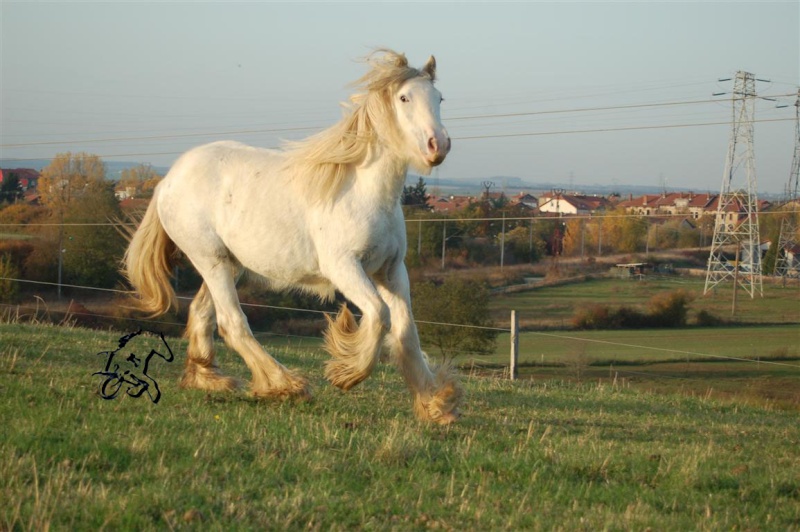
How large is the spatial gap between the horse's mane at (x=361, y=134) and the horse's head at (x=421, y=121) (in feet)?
→ 0.21

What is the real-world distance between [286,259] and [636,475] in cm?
308

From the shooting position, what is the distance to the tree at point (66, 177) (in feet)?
109

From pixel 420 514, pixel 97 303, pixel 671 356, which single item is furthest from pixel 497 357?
pixel 420 514

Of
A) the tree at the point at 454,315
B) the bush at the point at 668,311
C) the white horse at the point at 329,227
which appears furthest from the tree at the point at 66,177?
the bush at the point at 668,311

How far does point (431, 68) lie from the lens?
21.6 ft

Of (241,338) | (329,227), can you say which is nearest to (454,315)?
(241,338)

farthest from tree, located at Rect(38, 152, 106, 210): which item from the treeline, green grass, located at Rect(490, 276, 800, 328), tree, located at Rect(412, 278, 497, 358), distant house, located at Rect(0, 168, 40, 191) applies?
green grass, located at Rect(490, 276, 800, 328)

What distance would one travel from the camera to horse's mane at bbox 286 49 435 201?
6.47 meters

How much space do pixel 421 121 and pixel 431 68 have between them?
0.58 metres

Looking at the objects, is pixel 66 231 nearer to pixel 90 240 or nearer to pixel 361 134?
pixel 90 240

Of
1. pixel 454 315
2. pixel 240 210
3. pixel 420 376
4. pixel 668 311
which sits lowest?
pixel 668 311

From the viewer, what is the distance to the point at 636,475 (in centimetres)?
504

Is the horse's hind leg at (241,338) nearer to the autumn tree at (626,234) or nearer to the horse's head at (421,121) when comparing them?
the horse's head at (421,121)

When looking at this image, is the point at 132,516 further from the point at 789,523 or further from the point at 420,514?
the point at 789,523
